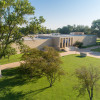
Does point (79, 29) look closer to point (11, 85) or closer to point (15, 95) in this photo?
point (11, 85)

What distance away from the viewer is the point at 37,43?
26.0m

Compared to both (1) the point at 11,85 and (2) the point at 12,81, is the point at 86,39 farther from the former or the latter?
(1) the point at 11,85

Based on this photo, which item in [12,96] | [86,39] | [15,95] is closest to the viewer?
[12,96]

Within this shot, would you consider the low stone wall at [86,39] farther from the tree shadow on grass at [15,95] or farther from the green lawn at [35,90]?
the tree shadow on grass at [15,95]

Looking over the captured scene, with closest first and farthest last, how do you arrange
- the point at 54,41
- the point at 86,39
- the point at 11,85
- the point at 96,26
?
the point at 11,85 < the point at 54,41 < the point at 86,39 < the point at 96,26

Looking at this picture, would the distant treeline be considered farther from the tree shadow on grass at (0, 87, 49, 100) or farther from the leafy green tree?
the tree shadow on grass at (0, 87, 49, 100)

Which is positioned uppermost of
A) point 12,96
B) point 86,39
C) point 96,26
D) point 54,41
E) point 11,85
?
point 96,26

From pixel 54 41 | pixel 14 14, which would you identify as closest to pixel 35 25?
pixel 14 14

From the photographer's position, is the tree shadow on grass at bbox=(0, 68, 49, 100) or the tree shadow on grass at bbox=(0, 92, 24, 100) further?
the tree shadow on grass at bbox=(0, 68, 49, 100)

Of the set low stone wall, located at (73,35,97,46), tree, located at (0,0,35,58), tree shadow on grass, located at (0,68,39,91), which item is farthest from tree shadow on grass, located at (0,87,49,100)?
low stone wall, located at (73,35,97,46)

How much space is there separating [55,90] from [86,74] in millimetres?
3885

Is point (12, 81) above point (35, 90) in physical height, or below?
above

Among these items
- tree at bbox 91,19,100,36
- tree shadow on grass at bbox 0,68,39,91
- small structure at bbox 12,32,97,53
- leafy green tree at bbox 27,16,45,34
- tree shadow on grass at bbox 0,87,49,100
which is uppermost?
tree at bbox 91,19,100,36

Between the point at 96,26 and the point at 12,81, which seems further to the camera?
the point at 96,26
